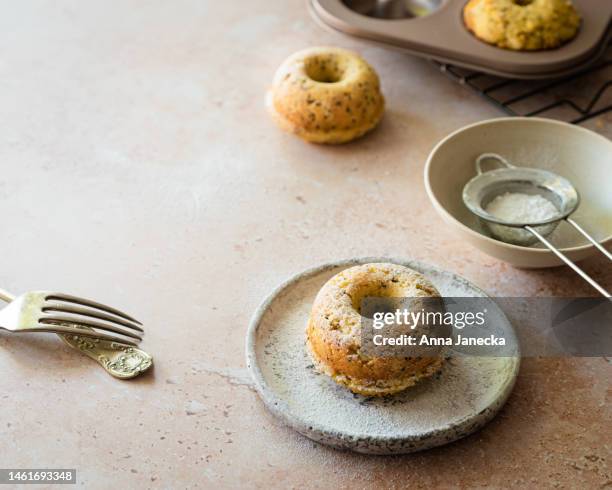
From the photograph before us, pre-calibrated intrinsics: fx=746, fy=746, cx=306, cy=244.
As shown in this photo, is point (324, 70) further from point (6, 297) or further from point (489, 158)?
point (6, 297)

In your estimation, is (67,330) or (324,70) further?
(324,70)

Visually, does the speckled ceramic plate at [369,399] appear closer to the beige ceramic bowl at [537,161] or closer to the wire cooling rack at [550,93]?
the beige ceramic bowl at [537,161]

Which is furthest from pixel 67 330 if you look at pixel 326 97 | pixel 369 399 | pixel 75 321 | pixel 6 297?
pixel 326 97

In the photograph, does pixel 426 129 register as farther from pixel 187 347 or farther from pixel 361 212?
pixel 187 347

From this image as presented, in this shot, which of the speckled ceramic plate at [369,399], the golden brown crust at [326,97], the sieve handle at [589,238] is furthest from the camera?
the golden brown crust at [326,97]

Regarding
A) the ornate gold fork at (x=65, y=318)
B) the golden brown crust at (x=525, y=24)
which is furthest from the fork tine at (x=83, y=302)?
the golden brown crust at (x=525, y=24)
